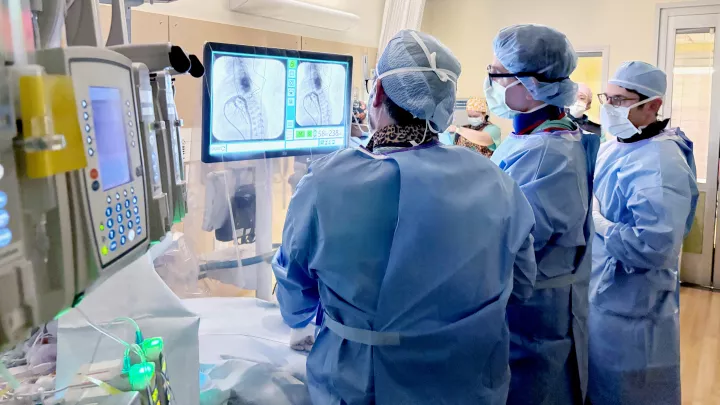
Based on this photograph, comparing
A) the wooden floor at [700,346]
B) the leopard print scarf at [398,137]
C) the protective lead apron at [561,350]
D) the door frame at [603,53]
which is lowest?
the wooden floor at [700,346]

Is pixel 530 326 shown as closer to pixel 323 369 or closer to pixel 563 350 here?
pixel 563 350

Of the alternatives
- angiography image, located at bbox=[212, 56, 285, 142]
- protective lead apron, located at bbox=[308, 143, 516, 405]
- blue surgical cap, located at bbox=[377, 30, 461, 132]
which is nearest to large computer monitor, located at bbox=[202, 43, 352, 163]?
angiography image, located at bbox=[212, 56, 285, 142]

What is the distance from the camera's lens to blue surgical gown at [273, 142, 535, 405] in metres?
1.19

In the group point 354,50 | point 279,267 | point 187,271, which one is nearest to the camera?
point 279,267

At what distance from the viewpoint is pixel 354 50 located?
385 cm

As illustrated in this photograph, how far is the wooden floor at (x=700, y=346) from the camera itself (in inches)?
112

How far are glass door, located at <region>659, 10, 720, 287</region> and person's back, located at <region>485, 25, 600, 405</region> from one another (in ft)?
10.2

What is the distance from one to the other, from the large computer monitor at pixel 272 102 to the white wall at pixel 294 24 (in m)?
0.87

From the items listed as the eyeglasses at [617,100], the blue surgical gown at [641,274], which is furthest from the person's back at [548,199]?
the eyeglasses at [617,100]

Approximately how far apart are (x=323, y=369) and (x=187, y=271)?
592mm

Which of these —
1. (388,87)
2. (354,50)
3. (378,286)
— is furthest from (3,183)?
(354,50)

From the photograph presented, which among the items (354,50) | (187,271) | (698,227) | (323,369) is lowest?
(698,227)

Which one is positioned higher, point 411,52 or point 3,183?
point 411,52

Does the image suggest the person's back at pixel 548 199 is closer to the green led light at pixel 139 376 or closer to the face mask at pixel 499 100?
the face mask at pixel 499 100
